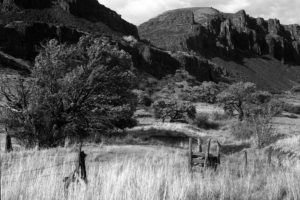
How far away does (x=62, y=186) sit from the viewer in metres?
7.36

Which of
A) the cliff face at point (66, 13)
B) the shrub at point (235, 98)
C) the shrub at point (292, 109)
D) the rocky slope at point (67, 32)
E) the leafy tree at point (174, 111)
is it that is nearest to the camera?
the leafy tree at point (174, 111)

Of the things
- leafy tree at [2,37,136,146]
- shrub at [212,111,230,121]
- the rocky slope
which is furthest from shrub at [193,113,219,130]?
the rocky slope

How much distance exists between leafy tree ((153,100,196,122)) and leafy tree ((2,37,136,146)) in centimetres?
2122

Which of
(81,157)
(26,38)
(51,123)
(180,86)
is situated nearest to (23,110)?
(51,123)

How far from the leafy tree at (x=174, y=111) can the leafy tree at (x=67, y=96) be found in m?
21.2

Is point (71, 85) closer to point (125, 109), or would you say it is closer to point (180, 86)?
point (125, 109)

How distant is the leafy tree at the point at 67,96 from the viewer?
23.9 metres

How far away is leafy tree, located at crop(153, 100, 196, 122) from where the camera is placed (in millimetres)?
52531

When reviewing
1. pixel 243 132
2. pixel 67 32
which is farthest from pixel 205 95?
pixel 243 132

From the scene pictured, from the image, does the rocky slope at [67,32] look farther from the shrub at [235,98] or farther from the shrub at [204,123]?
the shrub at [204,123]

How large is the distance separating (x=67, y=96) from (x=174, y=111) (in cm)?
2892

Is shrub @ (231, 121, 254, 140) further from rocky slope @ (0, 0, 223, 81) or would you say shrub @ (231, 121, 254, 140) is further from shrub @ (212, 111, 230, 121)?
rocky slope @ (0, 0, 223, 81)

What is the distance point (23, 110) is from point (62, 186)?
17.1 meters

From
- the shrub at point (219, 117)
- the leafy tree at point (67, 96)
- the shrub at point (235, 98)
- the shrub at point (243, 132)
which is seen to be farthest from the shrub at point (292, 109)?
the leafy tree at point (67, 96)
